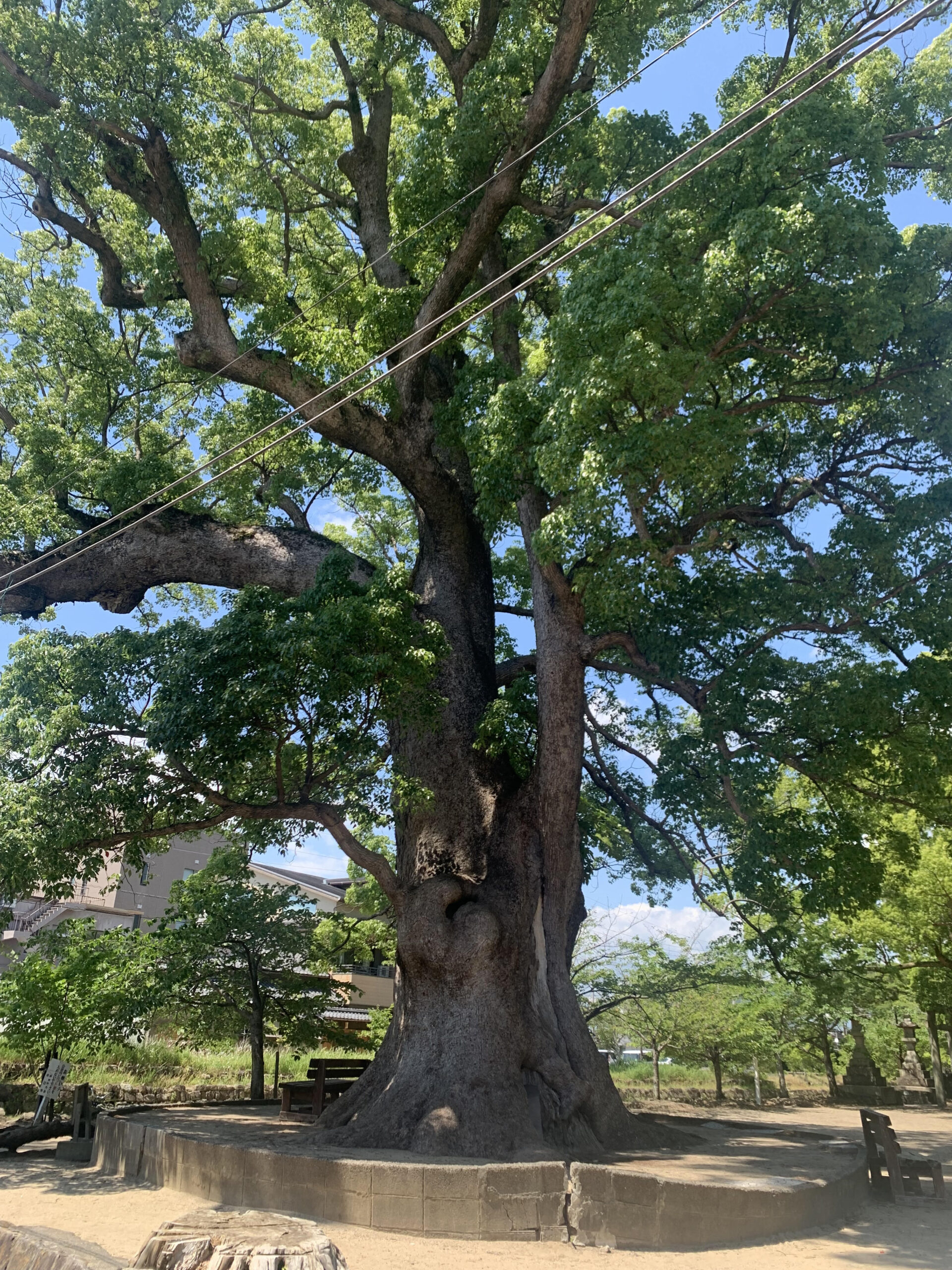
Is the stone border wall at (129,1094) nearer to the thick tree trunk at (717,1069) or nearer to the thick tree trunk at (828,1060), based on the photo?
the thick tree trunk at (717,1069)

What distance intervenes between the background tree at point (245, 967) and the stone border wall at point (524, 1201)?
544cm

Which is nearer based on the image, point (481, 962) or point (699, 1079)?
point (481, 962)

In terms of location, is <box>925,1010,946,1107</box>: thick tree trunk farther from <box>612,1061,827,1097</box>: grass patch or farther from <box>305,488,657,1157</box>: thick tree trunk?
<box>305,488,657,1157</box>: thick tree trunk

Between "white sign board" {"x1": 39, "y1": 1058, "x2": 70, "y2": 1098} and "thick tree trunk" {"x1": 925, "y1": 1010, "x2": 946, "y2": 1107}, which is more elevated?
"white sign board" {"x1": 39, "y1": 1058, "x2": 70, "y2": 1098}

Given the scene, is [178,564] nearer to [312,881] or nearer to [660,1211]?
[660,1211]

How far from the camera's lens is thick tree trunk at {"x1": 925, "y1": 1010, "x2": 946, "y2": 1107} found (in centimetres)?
1920

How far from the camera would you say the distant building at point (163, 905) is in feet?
76.2

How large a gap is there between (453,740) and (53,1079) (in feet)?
19.9

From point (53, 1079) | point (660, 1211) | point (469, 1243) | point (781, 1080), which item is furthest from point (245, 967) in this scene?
point (781, 1080)

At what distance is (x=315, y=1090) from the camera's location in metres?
11.9

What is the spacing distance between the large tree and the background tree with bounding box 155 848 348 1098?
268 cm

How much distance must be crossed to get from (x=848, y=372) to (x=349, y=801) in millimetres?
7351

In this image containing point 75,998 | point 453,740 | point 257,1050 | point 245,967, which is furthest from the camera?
point 257,1050

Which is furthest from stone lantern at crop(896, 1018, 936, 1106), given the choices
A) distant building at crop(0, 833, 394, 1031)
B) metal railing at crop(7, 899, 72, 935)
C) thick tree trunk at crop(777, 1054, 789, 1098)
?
metal railing at crop(7, 899, 72, 935)
